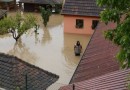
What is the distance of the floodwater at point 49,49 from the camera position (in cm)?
2280

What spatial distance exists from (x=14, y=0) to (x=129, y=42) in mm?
32380

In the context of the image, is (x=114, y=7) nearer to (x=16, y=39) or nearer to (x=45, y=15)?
(x=16, y=39)

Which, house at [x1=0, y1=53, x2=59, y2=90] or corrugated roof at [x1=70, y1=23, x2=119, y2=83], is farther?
corrugated roof at [x1=70, y1=23, x2=119, y2=83]

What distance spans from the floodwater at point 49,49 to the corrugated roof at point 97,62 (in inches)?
158

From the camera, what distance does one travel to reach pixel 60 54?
83.1 feet

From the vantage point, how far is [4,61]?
11359 millimetres

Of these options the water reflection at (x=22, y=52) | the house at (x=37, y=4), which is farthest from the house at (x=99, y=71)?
the house at (x=37, y=4)

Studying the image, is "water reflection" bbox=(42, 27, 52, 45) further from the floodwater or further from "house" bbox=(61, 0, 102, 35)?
"house" bbox=(61, 0, 102, 35)

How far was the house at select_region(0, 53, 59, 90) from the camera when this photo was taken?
1072 centimetres

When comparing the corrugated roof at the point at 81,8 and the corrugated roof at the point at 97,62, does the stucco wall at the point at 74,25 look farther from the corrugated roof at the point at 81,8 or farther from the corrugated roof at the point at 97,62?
the corrugated roof at the point at 97,62

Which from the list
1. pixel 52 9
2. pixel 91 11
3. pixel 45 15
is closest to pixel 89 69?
pixel 91 11

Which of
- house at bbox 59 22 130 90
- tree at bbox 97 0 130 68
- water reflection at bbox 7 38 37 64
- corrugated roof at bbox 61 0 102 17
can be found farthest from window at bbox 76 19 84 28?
tree at bbox 97 0 130 68

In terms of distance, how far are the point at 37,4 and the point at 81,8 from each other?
26.2ft

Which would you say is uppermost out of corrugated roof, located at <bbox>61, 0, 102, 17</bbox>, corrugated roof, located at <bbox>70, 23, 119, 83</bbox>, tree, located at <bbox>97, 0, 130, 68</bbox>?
tree, located at <bbox>97, 0, 130, 68</bbox>
